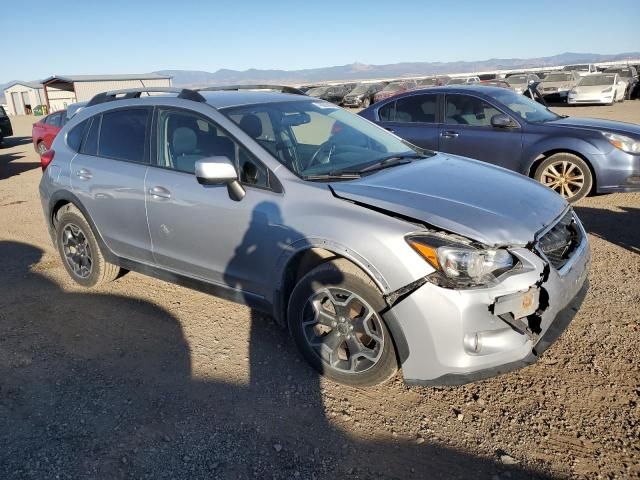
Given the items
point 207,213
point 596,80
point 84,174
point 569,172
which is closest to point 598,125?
point 569,172

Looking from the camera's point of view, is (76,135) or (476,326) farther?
(76,135)

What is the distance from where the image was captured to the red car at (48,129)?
13305mm

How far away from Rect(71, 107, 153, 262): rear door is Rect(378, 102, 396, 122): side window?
4604 mm

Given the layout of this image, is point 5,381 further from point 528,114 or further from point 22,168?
point 22,168

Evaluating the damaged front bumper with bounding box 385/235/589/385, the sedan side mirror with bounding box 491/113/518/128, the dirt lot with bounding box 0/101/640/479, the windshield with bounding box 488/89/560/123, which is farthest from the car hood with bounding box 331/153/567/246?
the windshield with bounding box 488/89/560/123

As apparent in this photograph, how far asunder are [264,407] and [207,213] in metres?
1.37

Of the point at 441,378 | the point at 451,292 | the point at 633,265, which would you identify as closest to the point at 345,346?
the point at 441,378

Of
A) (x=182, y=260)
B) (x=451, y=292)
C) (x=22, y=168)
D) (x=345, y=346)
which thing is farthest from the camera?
(x=22, y=168)

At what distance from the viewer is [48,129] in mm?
13531

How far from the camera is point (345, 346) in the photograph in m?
3.13

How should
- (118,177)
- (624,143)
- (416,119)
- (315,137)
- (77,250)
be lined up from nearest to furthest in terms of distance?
1. (315,137)
2. (118,177)
3. (77,250)
4. (624,143)
5. (416,119)

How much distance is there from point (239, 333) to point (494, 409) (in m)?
1.90

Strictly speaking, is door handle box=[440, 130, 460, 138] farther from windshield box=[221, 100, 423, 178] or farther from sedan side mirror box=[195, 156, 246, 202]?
sedan side mirror box=[195, 156, 246, 202]

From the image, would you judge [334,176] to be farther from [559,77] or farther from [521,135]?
[559,77]
